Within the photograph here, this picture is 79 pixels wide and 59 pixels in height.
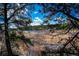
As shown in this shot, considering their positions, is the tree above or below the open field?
above

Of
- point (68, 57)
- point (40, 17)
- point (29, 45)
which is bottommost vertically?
point (68, 57)

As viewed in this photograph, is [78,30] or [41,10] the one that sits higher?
[41,10]

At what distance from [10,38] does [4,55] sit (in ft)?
0.55

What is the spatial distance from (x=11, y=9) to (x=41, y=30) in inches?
13.8

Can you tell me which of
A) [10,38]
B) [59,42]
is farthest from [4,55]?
[59,42]

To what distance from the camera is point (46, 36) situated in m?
1.74

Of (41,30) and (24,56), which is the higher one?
(41,30)

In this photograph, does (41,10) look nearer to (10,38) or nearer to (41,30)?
Answer: (41,30)

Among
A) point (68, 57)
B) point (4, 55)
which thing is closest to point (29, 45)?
point (4, 55)

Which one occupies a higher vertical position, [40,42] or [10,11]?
[10,11]

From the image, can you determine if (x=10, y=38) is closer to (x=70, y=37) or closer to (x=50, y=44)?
(x=50, y=44)

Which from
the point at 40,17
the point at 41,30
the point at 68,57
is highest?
the point at 40,17

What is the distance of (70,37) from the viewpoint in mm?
1737

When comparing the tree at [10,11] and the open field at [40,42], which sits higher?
the tree at [10,11]
